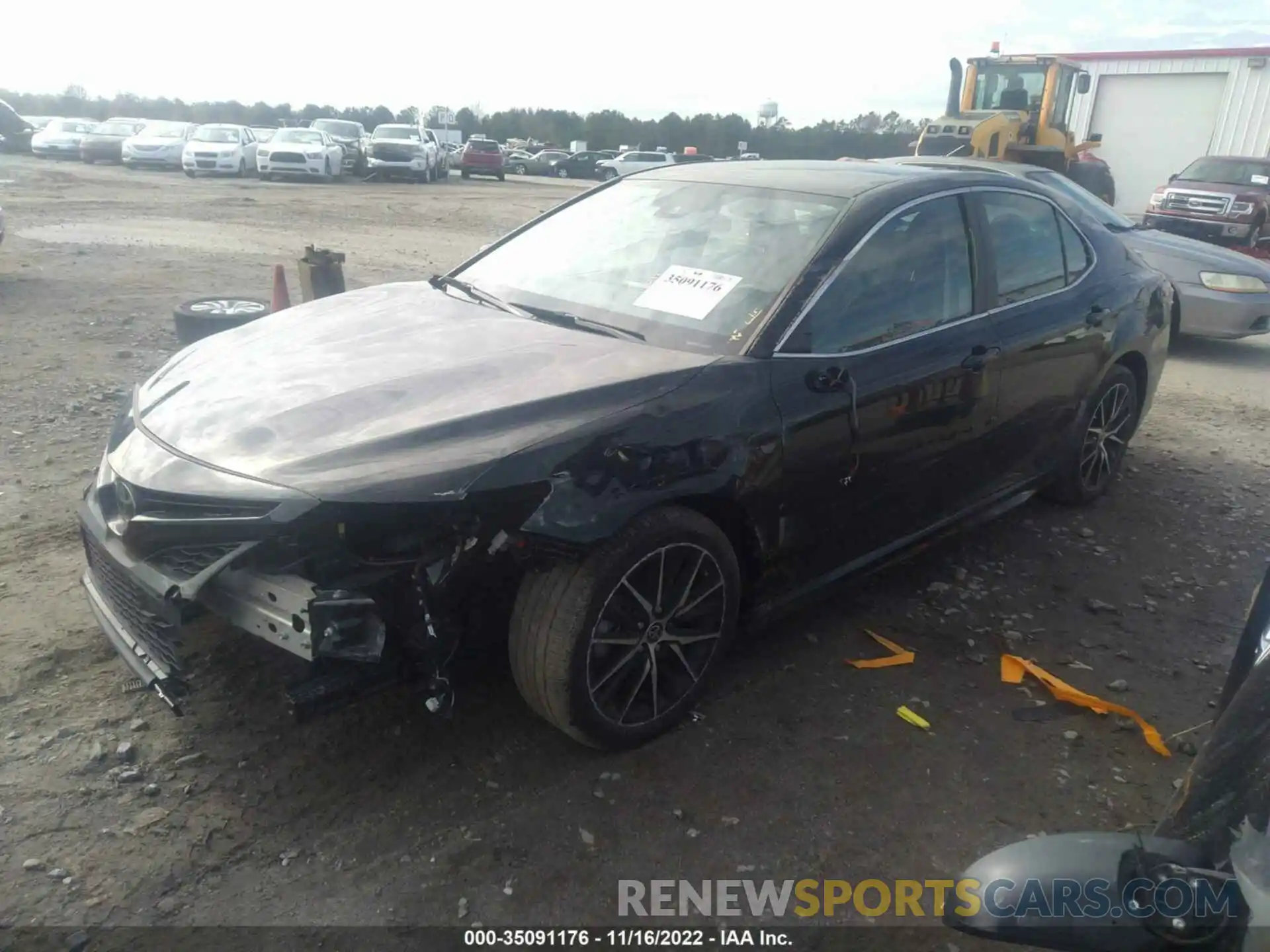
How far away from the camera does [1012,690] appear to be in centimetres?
341

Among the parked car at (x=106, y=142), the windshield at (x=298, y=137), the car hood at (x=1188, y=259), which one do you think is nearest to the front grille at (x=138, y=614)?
the car hood at (x=1188, y=259)

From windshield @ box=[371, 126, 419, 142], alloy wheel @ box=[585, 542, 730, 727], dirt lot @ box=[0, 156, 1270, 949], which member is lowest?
dirt lot @ box=[0, 156, 1270, 949]

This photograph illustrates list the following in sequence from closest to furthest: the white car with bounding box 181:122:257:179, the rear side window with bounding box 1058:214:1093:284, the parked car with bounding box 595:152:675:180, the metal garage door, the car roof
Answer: the car roof → the rear side window with bounding box 1058:214:1093:284 → the metal garage door → the white car with bounding box 181:122:257:179 → the parked car with bounding box 595:152:675:180

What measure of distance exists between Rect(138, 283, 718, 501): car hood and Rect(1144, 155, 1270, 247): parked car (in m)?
15.7

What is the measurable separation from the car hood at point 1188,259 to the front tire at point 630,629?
7254 mm

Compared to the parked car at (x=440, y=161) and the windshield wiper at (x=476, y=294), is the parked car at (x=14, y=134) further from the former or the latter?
the windshield wiper at (x=476, y=294)

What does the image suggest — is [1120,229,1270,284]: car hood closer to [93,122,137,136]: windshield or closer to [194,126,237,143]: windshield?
[194,126,237,143]: windshield

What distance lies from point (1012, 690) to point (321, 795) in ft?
7.78

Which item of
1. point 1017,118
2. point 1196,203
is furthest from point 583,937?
point 1196,203

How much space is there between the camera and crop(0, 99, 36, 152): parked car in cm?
2578

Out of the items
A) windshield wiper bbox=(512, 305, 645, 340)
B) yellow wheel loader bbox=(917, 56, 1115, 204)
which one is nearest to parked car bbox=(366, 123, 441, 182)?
yellow wheel loader bbox=(917, 56, 1115, 204)

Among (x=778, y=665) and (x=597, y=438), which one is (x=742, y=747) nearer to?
(x=778, y=665)

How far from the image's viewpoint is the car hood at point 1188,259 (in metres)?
8.47

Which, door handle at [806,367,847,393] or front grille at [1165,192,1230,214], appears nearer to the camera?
door handle at [806,367,847,393]
